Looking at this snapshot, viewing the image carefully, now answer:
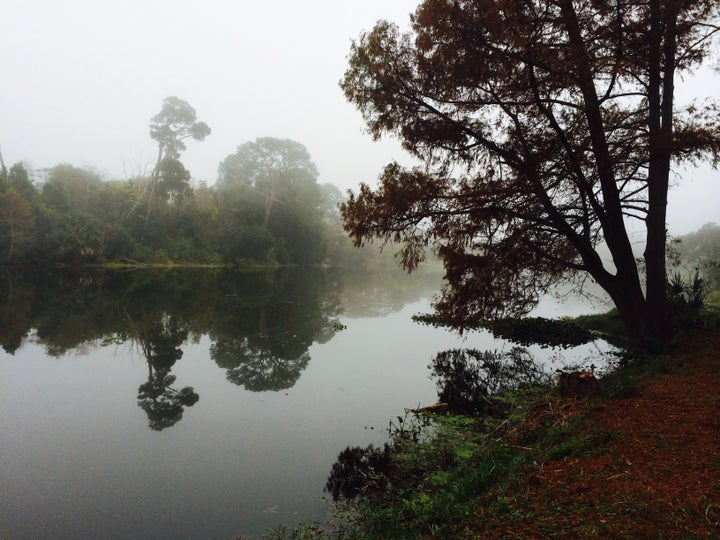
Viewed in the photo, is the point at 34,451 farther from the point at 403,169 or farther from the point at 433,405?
the point at 403,169

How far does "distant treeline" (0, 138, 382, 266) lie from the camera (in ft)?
105

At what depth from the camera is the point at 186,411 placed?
6105 millimetres

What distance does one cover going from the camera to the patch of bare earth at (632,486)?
7.72 feet

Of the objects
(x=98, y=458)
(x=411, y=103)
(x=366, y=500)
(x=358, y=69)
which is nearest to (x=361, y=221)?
(x=411, y=103)

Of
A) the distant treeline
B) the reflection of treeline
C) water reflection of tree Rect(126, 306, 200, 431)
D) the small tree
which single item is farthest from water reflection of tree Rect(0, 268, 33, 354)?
the small tree

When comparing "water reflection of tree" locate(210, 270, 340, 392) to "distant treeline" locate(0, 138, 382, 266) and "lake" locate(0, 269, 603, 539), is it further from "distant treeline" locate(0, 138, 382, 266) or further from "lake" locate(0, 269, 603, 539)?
"distant treeline" locate(0, 138, 382, 266)

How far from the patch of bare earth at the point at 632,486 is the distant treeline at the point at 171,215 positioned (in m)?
38.9

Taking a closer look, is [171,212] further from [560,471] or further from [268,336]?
[560,471]

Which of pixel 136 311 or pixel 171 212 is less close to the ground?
pixel 171 212

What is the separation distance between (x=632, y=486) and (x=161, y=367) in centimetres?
817

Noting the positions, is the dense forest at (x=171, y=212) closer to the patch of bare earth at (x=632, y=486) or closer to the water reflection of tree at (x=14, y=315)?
the water reflection of tree at (x=14, y=315)

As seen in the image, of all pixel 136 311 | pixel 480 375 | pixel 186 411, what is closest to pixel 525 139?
pixel 480 375

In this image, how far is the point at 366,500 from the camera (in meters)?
3.93

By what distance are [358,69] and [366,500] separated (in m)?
7.44
